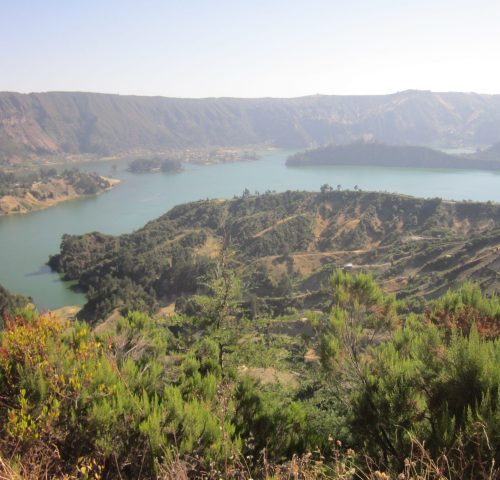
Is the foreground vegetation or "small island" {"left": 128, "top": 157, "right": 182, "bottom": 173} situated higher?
the foreground vegetation

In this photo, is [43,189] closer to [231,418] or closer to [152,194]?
[152,194]

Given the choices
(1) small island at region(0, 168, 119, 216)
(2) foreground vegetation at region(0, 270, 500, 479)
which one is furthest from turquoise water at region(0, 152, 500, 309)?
(2) foreground vegetation at region(0, 270, 500, 479)

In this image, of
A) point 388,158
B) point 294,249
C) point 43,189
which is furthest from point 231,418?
point 388,158

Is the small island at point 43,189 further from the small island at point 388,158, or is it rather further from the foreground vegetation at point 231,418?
the foreground vegetation at point 231,418

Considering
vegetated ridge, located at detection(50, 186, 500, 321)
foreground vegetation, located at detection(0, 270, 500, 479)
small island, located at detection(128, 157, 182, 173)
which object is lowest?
vegetated ridge, located at detection(50, 186, 500, 321)

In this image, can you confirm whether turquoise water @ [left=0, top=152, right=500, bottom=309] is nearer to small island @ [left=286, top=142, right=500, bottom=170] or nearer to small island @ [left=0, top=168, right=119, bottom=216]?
small island @ [left=0, top=168, right=119, bottom=216]

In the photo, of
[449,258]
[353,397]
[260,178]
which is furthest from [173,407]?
[260,178]

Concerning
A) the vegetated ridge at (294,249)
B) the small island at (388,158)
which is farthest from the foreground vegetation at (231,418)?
the small island at (388,158)
